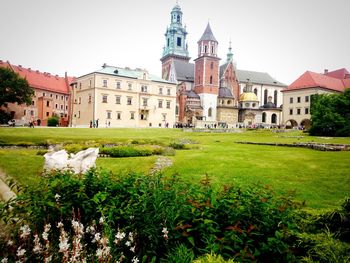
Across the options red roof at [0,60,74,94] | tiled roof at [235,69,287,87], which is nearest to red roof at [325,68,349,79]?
tiled roof at [235,69,287,87]

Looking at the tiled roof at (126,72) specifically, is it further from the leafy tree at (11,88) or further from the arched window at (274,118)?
the arched window at (274,118)

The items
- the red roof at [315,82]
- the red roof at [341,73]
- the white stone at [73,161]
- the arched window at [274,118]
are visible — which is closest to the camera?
the white stone at [73,161]

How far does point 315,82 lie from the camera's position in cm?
6131

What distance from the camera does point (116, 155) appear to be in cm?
1677

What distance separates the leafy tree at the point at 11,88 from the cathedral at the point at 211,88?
3622 centimetres

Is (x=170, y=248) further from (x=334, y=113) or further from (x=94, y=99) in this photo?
(x=94, y=99)

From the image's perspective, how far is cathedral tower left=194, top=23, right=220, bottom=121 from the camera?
232 ft

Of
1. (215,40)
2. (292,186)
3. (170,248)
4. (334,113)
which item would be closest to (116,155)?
(292,186)

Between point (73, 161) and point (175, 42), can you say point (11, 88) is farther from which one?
point (175, 42)

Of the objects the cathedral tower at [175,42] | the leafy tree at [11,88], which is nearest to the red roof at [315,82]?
the cathedral tower at [175,42]

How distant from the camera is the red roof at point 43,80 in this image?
67625 mm

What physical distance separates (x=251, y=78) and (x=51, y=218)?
93791 mm

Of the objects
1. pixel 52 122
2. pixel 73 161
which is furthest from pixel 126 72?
pixel 73 161

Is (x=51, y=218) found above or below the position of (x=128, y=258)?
above
